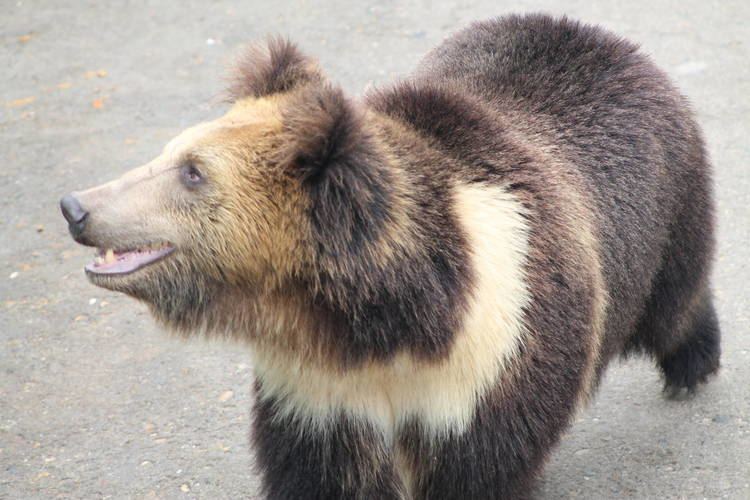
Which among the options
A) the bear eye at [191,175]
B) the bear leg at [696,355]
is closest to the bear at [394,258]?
the bear eye at [191,175]

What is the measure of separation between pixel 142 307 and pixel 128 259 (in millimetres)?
2484

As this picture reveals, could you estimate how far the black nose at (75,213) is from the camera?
2977 mm

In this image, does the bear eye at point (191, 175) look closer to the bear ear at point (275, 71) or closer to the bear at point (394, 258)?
the bear at point (394, 258)

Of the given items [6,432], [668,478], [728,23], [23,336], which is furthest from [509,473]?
[728,23]

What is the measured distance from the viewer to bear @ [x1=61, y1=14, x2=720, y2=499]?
295 cm

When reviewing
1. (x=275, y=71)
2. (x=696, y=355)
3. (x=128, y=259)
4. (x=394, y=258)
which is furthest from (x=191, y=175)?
(x=696, y=355)

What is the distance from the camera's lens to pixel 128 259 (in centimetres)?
305

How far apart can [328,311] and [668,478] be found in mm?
1933

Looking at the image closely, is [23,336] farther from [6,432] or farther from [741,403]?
[741,403]

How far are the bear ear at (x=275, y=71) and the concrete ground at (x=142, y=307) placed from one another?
A: 81 cm

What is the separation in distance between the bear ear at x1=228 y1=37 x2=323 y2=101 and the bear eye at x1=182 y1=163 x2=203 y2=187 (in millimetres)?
410

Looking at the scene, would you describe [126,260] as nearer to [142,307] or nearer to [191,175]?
[191,175]

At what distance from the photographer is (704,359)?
457 cm

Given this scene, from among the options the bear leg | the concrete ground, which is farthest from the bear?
the bear leg
